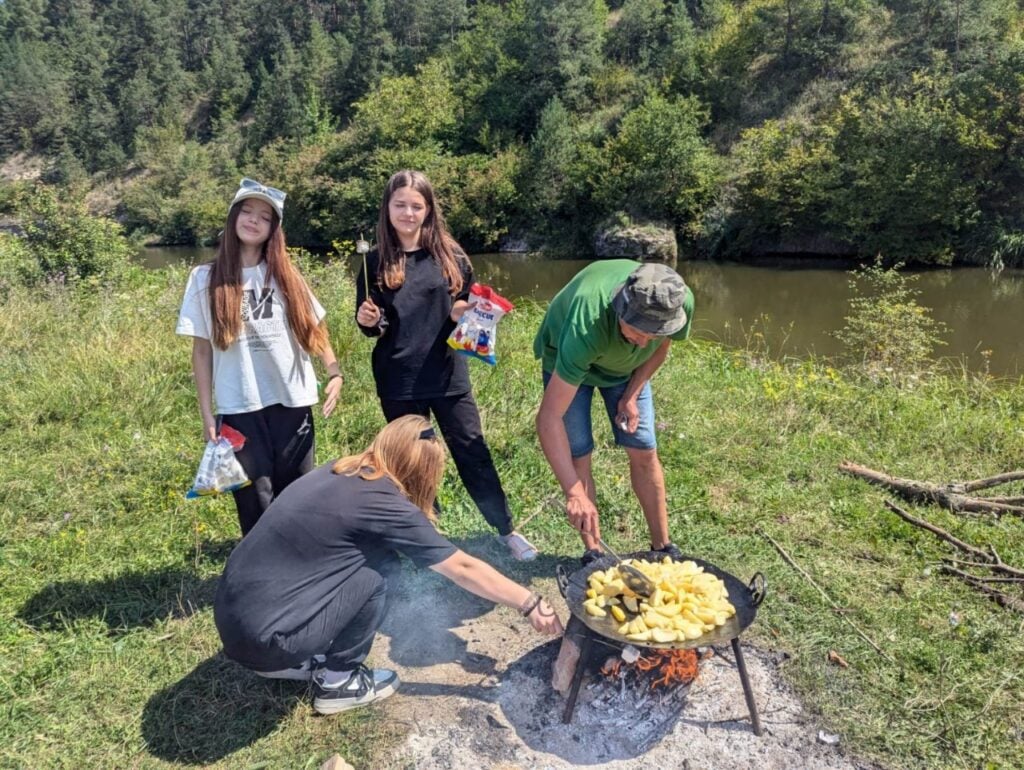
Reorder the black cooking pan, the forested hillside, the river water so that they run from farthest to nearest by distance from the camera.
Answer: the forested hillside → the river water → the black cooking pan

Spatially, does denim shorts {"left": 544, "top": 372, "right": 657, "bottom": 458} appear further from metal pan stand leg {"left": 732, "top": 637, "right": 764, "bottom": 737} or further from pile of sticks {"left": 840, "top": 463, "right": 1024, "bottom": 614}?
pile of sticks {"left": 840, "top": 463, "right": 1024, "bottom": 614}

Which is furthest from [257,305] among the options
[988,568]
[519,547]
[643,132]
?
[643,132]

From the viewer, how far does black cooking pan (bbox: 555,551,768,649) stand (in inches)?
83.8

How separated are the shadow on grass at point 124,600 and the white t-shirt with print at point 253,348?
990mm

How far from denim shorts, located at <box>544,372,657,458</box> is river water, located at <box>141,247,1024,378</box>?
19.3ft

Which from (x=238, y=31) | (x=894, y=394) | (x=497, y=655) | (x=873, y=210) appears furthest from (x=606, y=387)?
(x=238, y=31)

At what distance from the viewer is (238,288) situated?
2670 millimetres

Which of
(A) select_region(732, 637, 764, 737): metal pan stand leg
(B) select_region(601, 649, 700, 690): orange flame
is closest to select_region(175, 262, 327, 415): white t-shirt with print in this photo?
(B) select_region(601, 649, 700, 690): orange flame

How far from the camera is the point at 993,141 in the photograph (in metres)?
18.4

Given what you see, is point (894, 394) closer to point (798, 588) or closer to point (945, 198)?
point (798, 588)

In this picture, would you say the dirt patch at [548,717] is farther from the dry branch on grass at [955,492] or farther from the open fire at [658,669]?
the dry branch on grass at [955,492]

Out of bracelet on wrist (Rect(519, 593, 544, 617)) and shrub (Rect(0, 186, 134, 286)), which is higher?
shrub (Rect(0, 186, 134, 286))

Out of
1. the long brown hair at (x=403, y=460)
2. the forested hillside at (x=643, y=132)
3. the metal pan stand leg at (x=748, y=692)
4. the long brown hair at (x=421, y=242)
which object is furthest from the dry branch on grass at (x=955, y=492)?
the forested hillside at (x=643, y=132)

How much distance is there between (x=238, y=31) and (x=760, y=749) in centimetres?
8263
